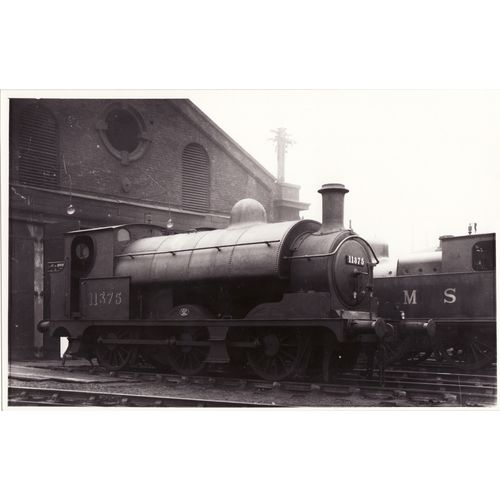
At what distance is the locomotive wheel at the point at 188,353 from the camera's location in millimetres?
12398

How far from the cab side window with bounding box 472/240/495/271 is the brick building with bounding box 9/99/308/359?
9048 millimetres

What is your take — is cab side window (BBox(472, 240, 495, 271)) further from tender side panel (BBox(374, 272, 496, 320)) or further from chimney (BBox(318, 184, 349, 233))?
chimney (BBox(318, 184, 349, 233))

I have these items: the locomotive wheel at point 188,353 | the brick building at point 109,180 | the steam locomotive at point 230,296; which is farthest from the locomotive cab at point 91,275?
the brick building at point 109,180

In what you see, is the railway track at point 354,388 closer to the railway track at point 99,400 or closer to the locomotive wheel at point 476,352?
the railway track at point 99,400

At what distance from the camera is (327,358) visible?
1099 centimetres

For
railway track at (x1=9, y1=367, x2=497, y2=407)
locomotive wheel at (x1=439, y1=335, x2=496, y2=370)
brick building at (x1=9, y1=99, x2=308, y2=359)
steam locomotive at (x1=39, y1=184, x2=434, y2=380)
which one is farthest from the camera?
brick building at (x1=9, y1=99, x2=308, y2=359)

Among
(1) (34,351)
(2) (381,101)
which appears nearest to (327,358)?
(2) (381,101)

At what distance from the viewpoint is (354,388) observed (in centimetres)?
1040

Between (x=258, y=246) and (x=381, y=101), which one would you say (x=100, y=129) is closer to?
(x=258, y=246)

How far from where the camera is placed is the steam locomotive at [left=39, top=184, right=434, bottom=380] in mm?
10984

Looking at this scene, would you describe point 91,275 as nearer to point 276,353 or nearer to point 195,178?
point 276,353

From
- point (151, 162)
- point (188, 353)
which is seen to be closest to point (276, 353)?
point (188, 353)

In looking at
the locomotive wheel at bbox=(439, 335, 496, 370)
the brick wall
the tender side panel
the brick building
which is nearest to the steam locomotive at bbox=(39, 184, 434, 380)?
the tender side panel
